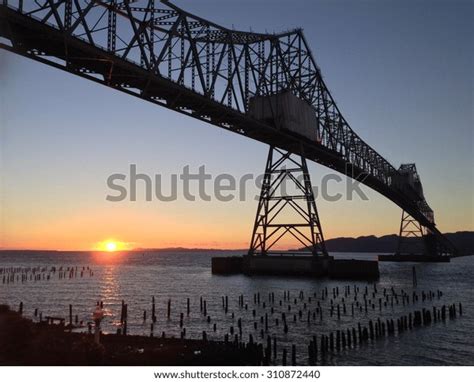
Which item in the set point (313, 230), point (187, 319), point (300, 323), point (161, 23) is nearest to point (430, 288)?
point (313, 230)

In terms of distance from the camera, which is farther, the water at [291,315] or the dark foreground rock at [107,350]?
the water at [291,315]

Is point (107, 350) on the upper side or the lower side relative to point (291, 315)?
upper

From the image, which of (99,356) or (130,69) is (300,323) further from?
(130,69)

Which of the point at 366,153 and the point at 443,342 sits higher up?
the point at 366,153

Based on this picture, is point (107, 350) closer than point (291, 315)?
Yes

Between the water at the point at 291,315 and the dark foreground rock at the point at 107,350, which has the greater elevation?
the dark foreground rock at the point at 107,350

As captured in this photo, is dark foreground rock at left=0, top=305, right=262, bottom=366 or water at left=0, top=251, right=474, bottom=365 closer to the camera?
dark foreground rock at left=0, top=305, right=262, bottom=366

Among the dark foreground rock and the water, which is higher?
the dark foreground rock

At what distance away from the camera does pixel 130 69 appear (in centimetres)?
3428

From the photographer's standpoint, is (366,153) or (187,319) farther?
(366,153)
